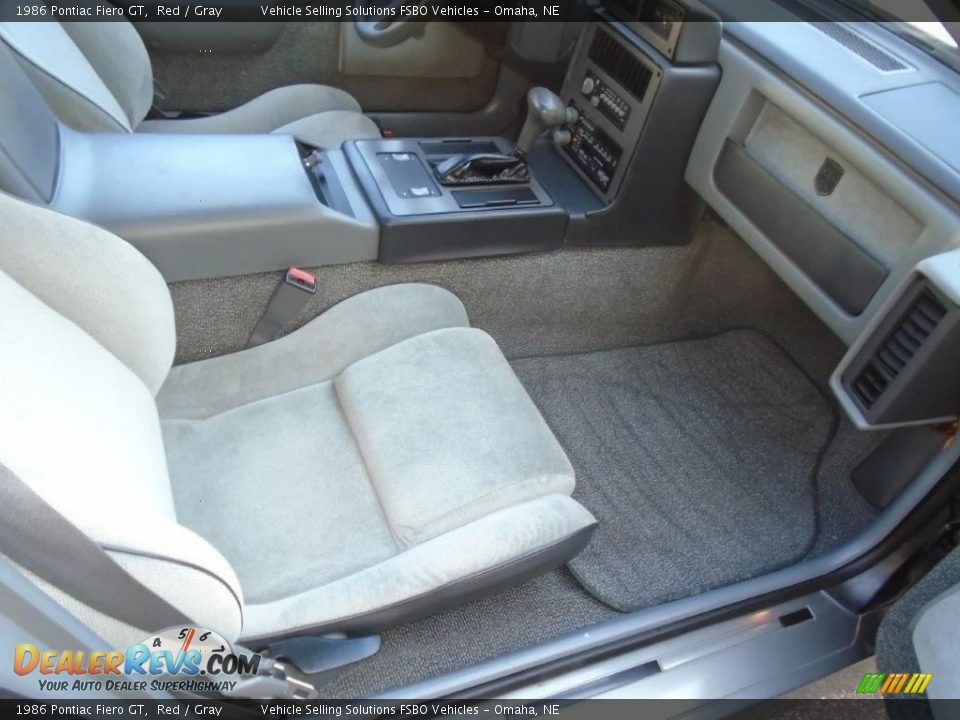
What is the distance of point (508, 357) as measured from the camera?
160 centimetres

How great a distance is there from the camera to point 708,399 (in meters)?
1.62

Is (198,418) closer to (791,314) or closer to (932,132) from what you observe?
(932,132)

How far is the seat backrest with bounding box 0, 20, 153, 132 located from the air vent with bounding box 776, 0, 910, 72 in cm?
126

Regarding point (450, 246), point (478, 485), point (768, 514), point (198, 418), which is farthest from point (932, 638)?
point (198, 418)

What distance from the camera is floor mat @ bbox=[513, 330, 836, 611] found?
50.4 inches

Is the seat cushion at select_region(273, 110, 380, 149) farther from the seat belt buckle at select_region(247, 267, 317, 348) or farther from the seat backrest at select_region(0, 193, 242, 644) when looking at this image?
the seat backrest at select_region(0, 193, 242, 644)

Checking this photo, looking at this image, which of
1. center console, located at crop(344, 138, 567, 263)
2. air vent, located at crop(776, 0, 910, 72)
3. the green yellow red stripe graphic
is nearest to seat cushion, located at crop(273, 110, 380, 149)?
center console, located at crop(344, 138, 567, 263)

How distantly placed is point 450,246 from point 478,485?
0.46 metres

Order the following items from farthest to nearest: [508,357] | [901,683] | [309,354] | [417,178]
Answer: [508,357] < [417,178] < [309,354] < [901,683]

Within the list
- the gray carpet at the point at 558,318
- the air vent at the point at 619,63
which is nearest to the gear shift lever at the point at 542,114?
the air vent at the point at 619,63

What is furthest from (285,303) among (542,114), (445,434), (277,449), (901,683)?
(901,683)

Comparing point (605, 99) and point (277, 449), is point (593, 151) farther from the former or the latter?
point (277, 449)

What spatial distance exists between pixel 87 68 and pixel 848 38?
1385 mm

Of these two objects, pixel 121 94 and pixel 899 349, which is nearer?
pixel 899 349
